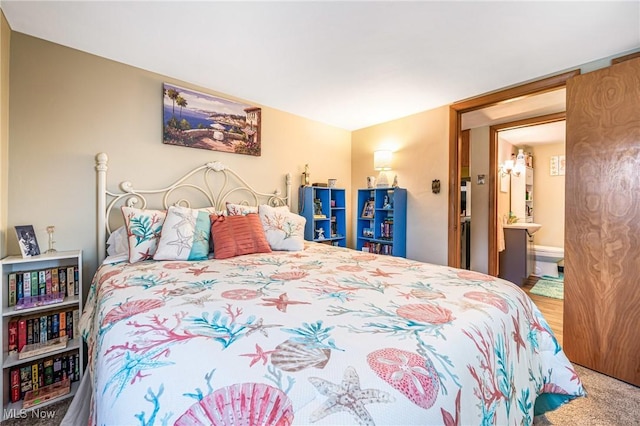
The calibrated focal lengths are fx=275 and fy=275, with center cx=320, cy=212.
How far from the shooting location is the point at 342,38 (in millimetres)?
1836

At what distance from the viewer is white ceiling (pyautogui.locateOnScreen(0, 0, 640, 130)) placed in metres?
1.57

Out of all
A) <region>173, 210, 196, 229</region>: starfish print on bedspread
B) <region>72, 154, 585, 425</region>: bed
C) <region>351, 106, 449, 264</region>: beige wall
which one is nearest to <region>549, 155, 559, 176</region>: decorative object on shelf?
<region>351, 106, 449, 264</region>: beige wall

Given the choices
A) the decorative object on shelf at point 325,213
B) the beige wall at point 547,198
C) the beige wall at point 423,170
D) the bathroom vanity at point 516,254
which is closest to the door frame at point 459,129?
the beige wall at point 423,170

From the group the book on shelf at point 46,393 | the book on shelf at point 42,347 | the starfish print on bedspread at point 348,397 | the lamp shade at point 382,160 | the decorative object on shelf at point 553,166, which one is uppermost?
the decorative object on shelf at point 553,166

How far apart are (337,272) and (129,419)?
1169 millimetres

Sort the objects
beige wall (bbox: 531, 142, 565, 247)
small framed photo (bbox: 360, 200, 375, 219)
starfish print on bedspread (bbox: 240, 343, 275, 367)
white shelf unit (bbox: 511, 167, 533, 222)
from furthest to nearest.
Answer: beige wall (bbox: 531, 142, 565, 247), white shelf unit (bbox: 511, 167, 533, 222), small framed photo (bbox: 360, 200, 375, 219), starfish print on bedspread (bbox: 240, 343, 275, 367)

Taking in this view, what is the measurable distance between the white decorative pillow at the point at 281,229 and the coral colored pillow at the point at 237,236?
4.6 inches

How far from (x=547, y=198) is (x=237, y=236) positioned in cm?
555

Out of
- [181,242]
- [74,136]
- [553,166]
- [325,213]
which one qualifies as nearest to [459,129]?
[325,213]

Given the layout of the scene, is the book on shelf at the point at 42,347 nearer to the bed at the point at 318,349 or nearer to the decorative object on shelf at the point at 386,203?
the bed at the point at 318,349

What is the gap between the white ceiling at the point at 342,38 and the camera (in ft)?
5.16

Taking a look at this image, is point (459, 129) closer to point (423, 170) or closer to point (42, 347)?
point (423, 170)

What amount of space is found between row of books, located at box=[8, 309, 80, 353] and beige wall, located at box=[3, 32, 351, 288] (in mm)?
362

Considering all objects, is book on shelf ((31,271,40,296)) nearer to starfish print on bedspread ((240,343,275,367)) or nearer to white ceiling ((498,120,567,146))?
starfish print on bedspread ((240,343,275,367))
